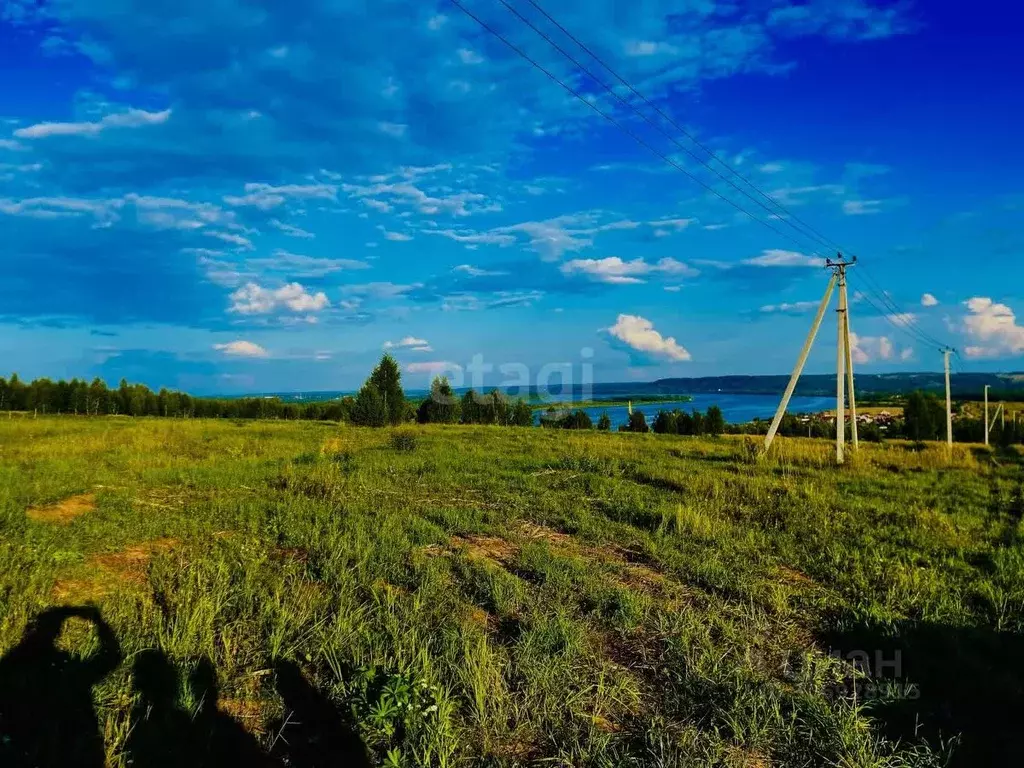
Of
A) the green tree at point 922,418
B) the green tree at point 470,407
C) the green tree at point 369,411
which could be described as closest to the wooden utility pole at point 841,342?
the green tree at point 369,411

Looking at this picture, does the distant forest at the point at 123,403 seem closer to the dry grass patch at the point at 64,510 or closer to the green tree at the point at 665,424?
the green tree at the point at 665,424

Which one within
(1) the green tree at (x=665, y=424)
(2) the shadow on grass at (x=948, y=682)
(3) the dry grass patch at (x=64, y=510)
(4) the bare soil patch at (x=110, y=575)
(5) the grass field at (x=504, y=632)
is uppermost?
(3) the dry grass patch at (x=64, y=510)

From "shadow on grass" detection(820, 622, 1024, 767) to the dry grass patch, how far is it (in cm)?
881

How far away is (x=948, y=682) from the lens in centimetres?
368

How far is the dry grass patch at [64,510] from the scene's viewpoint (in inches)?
280

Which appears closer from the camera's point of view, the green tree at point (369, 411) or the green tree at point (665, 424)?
the green tree at point (369, 411)

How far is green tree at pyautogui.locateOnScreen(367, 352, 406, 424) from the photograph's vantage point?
140ft

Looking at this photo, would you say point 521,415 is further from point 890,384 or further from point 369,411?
point 890,384

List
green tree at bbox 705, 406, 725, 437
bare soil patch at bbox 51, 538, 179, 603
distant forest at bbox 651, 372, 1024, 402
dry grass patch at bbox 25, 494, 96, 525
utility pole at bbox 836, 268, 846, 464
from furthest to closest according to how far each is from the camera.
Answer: distant forest at bbox 651, 372, 1024, 402 < green tree at bbox 705, 406, 725, 437 < utility pole at bbox 836, 268, 846, 464 < dry grass patch at bbox 25, 494, 96, 525 < bare soil patch at bbox 51, 538, 179, 603

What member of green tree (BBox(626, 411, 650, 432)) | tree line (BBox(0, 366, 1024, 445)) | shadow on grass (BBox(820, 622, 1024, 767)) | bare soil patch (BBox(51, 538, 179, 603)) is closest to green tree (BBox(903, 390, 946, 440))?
tree line (BBox(0, 366, 1024, 445))

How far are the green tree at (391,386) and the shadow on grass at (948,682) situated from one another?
39531 millimetres

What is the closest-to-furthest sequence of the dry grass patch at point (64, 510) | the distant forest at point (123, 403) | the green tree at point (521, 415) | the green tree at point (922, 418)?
1. the dry grass patch at point (64, 510)
2. the distant forest at point (123, 403)
3. the green tree at point (922, 418)
4. the green tree at point (521, 415)

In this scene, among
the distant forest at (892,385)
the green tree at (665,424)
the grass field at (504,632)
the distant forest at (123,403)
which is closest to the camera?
the grass field at (504,632)

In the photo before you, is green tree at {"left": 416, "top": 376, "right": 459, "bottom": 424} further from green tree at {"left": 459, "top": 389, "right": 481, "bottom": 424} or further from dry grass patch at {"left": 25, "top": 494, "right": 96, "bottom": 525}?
dry grass patch at {"left": 25, "top": 494, "right": 96, "bottom": 525}
